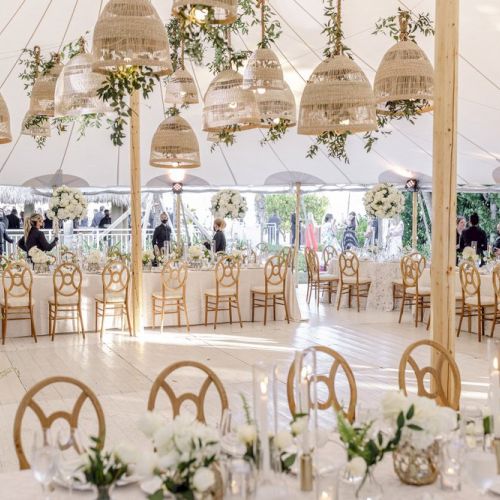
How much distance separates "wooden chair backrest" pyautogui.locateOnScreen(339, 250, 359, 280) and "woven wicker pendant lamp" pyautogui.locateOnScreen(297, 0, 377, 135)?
7.08 metres

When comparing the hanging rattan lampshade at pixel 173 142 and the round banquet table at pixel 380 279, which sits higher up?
the hanging rattan lampshade at pixel 173 142

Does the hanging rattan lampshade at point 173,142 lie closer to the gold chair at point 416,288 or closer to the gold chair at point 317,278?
the gold chair at point 416,288

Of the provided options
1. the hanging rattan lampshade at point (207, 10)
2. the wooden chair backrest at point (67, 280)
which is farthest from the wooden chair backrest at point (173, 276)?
the hanging rattan lampshade at point (207, 10)

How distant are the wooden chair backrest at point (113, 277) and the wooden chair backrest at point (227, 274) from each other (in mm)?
1180

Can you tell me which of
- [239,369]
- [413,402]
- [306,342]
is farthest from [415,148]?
[413,402]

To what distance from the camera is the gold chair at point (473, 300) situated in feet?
26.8

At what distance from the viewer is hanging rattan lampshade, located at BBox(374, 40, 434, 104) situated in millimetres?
4566

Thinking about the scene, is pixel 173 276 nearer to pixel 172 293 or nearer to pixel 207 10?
pixel 172 293

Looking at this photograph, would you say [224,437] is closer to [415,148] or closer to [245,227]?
[415,148]

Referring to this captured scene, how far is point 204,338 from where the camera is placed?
27.6 ft

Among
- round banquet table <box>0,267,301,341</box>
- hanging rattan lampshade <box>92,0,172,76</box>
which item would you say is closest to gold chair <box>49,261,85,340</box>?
round banquet table <box>0,267,301,341</box>

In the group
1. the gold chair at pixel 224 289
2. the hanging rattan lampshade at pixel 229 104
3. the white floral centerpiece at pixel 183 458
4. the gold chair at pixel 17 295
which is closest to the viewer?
the white floral centerpiece at pixel 183 458

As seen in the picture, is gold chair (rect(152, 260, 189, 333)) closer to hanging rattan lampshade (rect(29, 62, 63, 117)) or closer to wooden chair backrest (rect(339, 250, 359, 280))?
wooden chair backrest (rect(339, 250, 359, 280))

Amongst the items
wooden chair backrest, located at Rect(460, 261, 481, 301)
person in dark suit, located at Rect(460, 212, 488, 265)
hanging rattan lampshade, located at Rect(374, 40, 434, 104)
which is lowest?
wooden chair backrest, located at Rect(460, 261, 481, 301)
